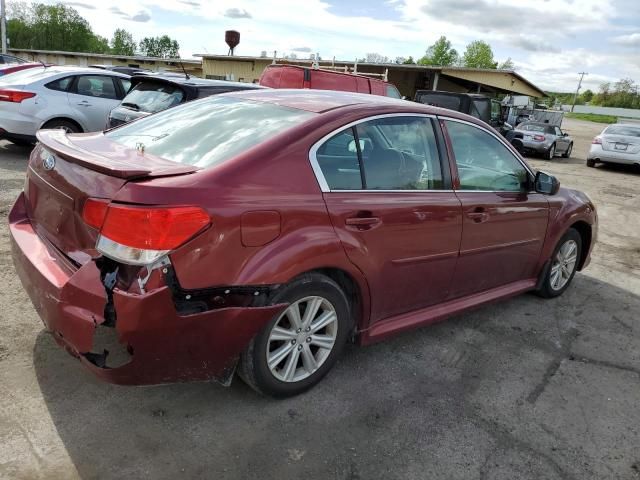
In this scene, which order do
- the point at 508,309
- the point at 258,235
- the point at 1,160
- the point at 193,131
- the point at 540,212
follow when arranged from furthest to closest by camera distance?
the point at 1,160
the point at 508,309
the point at 540,212
the point at 193,131
the point at 258,235

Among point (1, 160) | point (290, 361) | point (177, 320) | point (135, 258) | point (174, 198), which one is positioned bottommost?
point (1, 160)

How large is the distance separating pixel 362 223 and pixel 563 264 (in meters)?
2.84

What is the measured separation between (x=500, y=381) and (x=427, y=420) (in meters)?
0.75

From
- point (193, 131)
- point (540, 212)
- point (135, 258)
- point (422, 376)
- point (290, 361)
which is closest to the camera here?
point (135, 258)

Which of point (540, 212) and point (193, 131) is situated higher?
point (193, 131)

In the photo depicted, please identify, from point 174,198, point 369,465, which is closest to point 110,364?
point 174,198

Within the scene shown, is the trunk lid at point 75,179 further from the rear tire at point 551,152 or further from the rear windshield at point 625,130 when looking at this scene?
the rear tire at point 551,152

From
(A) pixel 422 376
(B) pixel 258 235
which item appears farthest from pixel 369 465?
(B) pixel 258 235

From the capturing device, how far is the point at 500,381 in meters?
3.36

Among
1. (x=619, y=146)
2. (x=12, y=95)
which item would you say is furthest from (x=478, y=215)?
(x=619, y=146)

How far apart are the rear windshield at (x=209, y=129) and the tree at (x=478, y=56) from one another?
111514 millimetres

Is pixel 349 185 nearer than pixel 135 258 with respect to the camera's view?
No

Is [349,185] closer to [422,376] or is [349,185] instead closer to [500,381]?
[422,376]

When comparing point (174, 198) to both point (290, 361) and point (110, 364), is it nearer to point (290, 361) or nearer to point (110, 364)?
point (110, 364)
